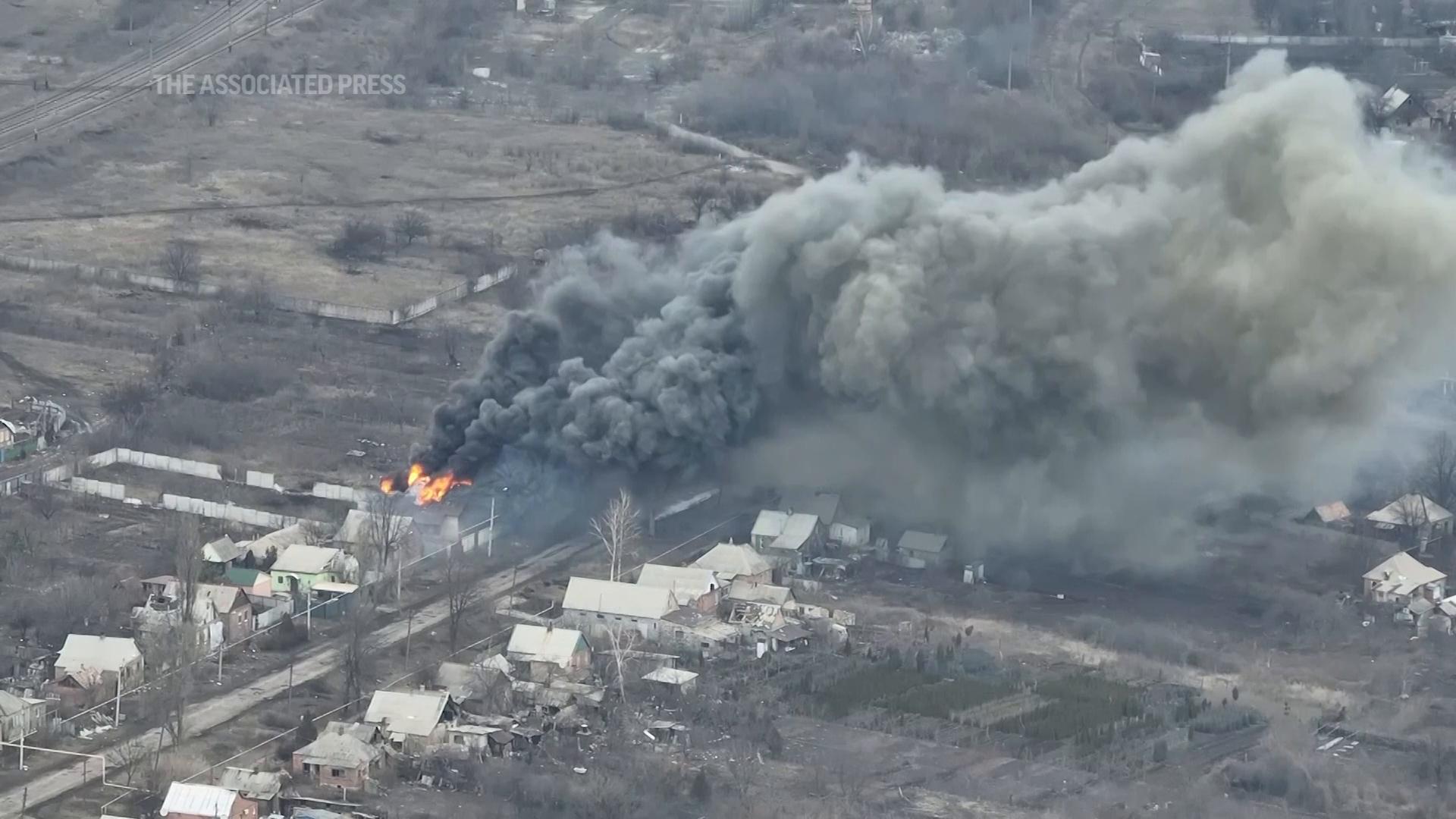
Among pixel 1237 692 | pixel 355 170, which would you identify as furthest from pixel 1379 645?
pixel 355 170

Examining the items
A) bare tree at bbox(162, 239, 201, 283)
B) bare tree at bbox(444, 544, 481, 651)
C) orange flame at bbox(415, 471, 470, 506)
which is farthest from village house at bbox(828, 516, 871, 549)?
bare tree at bbox(162, 239, 201, 283)

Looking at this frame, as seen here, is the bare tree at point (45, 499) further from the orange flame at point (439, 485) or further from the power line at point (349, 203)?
the power line at point (349, 203)

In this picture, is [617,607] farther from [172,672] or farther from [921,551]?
[172,672]

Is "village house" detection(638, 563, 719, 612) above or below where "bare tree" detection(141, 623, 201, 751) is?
below

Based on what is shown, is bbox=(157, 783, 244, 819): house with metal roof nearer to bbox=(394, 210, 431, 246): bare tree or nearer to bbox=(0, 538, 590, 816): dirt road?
bbox=(0, 538, 590, 816): dirt road

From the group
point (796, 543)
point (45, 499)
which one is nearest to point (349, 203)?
point (45, 499)

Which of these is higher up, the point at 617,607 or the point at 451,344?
the point at 617,607

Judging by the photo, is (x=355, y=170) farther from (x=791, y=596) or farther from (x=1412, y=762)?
(x=1412, y=762)

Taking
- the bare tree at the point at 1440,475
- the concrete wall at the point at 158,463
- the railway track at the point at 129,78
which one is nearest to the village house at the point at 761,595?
the concrete wall at the point at 158,463
